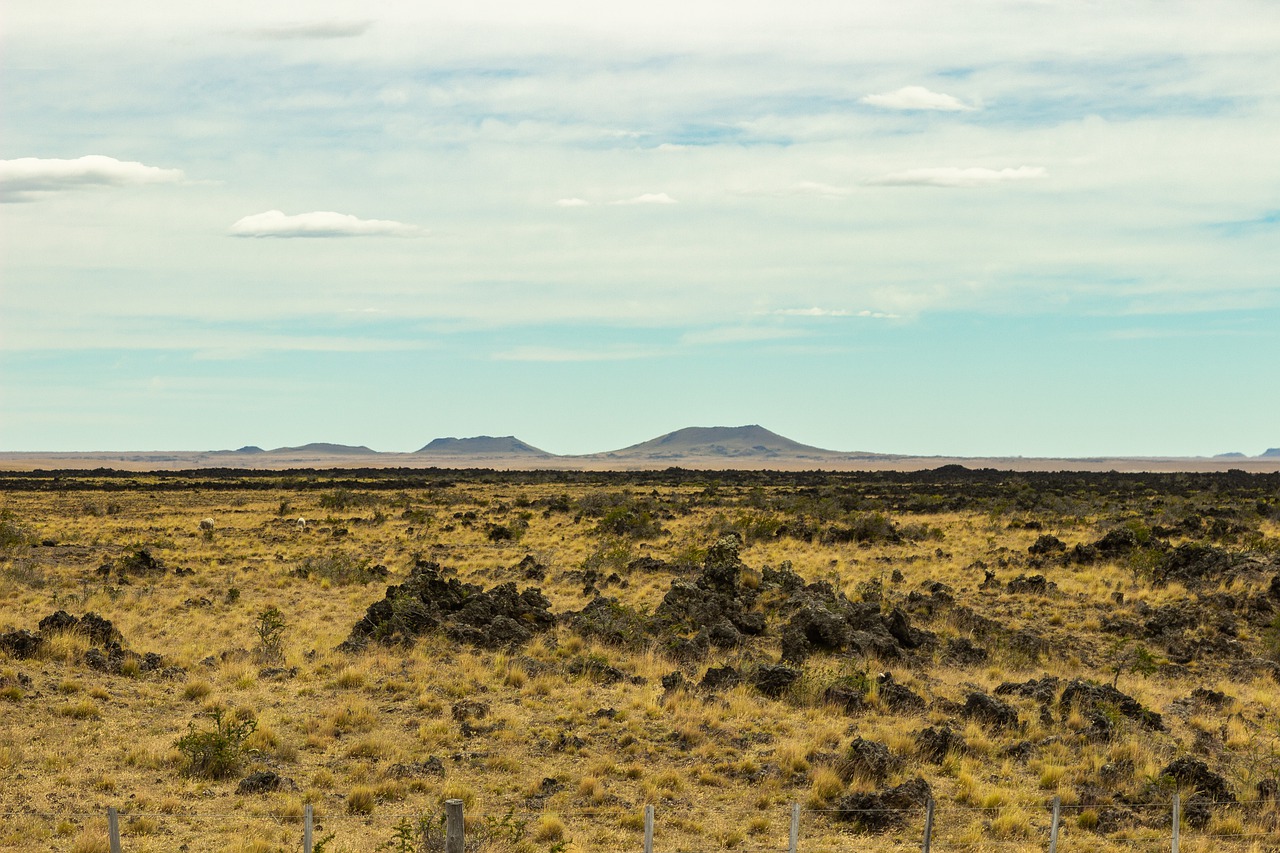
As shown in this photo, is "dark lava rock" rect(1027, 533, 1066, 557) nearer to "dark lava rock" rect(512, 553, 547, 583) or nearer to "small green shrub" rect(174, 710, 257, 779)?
"dark lava rock" rect(512, 553, 547, 583)

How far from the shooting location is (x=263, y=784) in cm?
1473

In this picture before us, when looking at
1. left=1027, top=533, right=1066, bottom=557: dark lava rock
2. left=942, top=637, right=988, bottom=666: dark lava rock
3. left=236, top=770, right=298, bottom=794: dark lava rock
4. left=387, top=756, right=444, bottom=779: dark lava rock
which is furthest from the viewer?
left=1027, top=533, right=1066, bottom=557: dark lava rock

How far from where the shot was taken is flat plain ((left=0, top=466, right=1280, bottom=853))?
46.5 feet

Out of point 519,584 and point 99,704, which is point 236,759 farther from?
point 519,584

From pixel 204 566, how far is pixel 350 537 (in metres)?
9.87

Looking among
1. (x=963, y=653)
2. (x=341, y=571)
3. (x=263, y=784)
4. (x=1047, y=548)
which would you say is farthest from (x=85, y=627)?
(x=1047, y=548)

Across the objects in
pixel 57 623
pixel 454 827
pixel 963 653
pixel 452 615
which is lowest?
pixel 963 653

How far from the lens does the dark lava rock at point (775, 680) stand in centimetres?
2030

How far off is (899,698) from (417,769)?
8851 mm

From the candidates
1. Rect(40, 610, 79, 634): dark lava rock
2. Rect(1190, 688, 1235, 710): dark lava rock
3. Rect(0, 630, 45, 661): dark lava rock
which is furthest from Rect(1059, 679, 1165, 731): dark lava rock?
Rect(40, 610, 79, 634): dark lava rock

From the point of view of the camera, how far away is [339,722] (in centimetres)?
1798

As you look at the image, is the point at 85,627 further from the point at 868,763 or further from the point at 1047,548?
the point at 1047,548

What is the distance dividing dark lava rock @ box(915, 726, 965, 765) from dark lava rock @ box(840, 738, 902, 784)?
76 centimetres

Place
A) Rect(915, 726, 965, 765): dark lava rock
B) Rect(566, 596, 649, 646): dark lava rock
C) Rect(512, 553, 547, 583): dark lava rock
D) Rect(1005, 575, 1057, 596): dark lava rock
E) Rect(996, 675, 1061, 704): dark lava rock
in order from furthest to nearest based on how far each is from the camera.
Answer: Rect(512, 553, 547, 583): dark lava rock, Rect(1005, 575, 1057, 596): dark lava rock, Rect(566, 596, 649, 646): dark lava rock, Rect(996, 675, 1061, 704): dark lava rock, Rect(915, 726, 965, 765): dark lava rock
